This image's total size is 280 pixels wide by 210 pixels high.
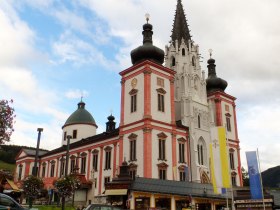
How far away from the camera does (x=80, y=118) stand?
233 feet

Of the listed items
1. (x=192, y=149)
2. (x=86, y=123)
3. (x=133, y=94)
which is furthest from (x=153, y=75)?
(x=86, y=123)

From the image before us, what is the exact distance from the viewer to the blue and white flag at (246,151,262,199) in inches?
1030

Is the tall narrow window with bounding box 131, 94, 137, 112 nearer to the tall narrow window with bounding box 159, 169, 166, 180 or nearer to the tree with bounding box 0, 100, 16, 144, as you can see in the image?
the tall narrow window with bounding box 159, 169, 166, 180

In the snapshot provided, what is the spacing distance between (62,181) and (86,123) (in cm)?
3854

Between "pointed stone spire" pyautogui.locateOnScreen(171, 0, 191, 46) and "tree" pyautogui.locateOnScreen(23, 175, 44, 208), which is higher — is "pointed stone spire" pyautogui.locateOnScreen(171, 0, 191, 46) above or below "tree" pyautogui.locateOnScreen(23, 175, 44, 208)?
above

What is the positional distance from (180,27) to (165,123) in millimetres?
20431

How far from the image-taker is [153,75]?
150 feet

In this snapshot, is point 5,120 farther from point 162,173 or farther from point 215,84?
point 215,84

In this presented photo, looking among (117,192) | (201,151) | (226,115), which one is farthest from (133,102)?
(226,115)

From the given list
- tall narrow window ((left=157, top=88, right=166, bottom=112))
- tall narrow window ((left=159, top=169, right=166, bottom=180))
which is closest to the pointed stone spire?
tall narrow window ((left=157, top=88, right=166, bottom=112))

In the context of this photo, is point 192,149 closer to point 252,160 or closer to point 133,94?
point 133,94

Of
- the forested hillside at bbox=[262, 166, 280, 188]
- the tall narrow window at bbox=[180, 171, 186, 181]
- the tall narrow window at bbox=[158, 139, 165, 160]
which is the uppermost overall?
the forested hillside at bbox=[262, 166, 280, 188]

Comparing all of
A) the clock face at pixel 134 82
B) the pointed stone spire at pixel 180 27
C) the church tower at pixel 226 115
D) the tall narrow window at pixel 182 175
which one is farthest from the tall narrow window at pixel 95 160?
the pointed stone spire at pixel 180 27

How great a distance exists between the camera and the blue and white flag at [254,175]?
26159 mm
